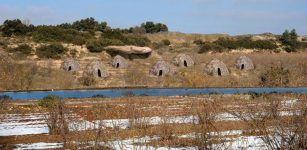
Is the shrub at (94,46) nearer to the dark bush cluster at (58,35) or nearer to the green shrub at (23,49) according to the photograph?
the dark bush cluster at (58,35)

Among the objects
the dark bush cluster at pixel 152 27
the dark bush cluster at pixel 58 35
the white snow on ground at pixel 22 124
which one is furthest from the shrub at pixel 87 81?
the dark bush cluster at pixel 152 27

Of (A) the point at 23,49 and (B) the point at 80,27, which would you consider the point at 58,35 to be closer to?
(A) the point at 23,49

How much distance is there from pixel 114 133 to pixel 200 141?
14.4 ft

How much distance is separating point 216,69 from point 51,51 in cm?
1874

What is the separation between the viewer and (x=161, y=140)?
46.3 feet

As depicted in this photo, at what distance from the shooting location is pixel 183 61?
54844 millimetres

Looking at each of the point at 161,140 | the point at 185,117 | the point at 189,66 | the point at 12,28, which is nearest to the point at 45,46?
the point at 12,28

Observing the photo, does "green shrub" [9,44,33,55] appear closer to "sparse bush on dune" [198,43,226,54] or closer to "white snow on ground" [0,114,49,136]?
"sparse bush on dune" [198,43,226,54]

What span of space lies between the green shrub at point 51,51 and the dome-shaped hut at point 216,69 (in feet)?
55.1

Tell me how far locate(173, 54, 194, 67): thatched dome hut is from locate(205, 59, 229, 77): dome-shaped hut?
3.87 metres

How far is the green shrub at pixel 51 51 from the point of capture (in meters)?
52.9

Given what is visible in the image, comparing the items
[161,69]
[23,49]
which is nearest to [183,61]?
[161,69]

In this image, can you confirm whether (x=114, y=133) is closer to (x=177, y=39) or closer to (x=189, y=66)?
(x=189, y=66)

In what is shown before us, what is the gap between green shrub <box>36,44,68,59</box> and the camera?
5291 centimetres
